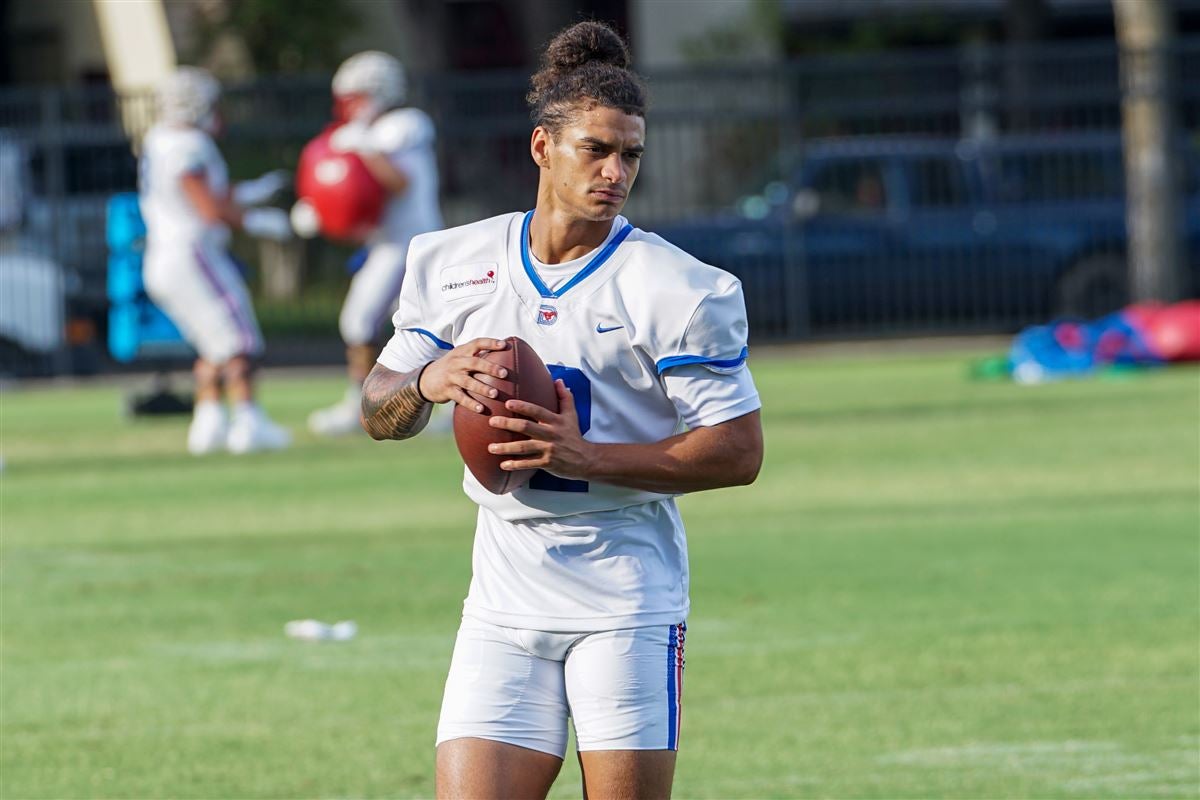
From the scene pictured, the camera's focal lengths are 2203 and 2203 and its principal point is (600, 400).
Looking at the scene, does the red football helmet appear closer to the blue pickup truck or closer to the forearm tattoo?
the blue pickup truck

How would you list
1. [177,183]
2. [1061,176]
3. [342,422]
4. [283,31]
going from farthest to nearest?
[283,31] → [1061,176] → [342,422] → [177,183]

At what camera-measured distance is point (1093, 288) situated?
24453mm

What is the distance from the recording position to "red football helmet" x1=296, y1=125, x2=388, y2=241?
634 inches

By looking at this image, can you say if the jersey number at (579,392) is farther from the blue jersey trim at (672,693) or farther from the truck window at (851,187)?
the truck window at (851,187)

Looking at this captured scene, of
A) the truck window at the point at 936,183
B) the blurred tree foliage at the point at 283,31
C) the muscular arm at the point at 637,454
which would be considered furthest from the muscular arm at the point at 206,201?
the blurred tree foliage at the point at 283,31

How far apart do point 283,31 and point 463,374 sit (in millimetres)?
31519

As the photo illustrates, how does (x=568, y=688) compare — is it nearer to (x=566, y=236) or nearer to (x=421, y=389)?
(x=421, y=389)

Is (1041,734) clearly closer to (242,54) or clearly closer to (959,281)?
(959,281)

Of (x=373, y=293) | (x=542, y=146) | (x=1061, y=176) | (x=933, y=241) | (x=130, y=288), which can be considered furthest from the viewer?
(x=1061, y=176)

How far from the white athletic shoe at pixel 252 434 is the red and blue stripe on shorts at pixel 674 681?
1135cm

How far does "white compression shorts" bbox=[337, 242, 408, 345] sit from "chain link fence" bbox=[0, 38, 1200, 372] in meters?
7.16

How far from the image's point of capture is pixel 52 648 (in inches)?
363

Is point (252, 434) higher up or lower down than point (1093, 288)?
higher up

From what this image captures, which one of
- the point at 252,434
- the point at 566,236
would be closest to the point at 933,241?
the point at 252,434
